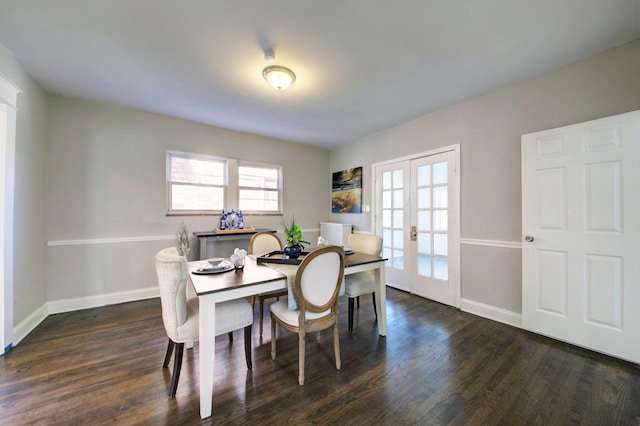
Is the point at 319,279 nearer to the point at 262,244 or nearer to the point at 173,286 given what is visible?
the point at 173,286

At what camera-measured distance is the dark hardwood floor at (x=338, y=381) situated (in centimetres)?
151

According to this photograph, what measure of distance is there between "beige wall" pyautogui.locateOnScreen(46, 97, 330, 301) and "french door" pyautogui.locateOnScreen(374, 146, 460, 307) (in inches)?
115

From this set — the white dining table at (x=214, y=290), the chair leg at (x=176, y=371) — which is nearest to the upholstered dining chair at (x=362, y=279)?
the white dining table at (x=214, y=290)

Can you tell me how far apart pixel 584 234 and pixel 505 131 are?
129 centimetres

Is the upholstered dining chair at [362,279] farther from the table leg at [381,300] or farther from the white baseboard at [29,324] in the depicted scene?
the white baseboard at [29,324]

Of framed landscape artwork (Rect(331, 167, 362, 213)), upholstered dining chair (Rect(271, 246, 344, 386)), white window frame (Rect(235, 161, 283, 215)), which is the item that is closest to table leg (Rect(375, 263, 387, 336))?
upholstered dining chair (Rect(271, 246, 344, 386))

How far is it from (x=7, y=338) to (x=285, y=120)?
3.68 m

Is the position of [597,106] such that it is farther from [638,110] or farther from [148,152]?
[148,152]

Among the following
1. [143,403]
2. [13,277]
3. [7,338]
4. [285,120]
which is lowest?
[143,403]

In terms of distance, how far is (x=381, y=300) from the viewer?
2.52 metres

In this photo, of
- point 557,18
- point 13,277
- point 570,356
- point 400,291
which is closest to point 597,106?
point 557,18

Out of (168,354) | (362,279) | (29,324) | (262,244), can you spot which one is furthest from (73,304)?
(362,279)

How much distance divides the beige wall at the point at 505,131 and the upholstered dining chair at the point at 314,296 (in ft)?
6.76

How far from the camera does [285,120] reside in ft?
12.3
